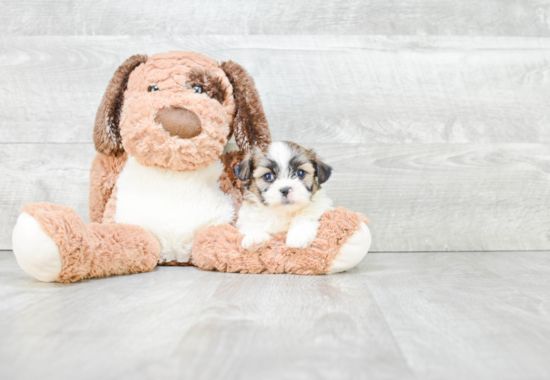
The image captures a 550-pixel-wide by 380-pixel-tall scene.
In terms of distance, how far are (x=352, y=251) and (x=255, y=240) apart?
31 cm

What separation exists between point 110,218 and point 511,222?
1.71m

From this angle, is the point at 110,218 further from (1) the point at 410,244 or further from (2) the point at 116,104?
(1) the point at 410,244

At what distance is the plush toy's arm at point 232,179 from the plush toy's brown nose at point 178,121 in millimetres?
265

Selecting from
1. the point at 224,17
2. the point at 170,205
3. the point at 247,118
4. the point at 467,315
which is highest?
the point at 224,17

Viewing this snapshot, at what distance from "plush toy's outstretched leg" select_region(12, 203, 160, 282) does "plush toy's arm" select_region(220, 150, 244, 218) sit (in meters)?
0.43

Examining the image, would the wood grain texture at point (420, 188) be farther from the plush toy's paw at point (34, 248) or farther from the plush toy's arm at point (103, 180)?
the plush toy's paw at point (34, 248)

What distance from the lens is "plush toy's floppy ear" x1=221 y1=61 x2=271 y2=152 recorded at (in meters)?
1.57

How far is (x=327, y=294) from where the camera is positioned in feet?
3.68

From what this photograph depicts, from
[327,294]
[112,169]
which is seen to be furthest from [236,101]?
[327,294]

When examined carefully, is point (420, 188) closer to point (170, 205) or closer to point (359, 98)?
point (359, 98)

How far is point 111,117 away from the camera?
1530 millimetres

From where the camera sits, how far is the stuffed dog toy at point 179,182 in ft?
4.46

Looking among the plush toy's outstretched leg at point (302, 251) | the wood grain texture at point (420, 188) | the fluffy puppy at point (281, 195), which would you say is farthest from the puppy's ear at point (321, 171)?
the wood grain texture at point (420, 188)

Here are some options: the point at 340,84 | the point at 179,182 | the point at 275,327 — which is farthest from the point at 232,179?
the point at 275,327
